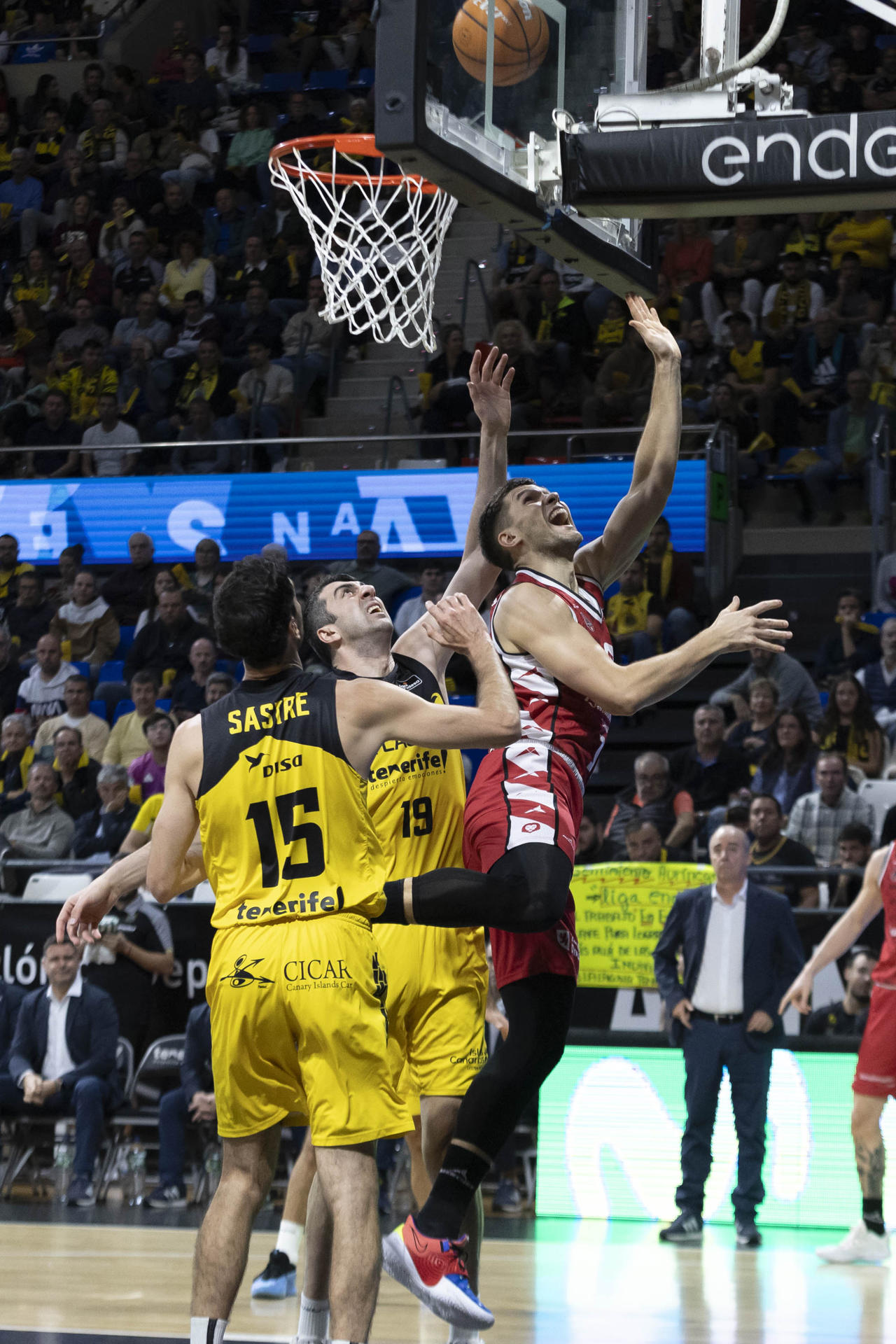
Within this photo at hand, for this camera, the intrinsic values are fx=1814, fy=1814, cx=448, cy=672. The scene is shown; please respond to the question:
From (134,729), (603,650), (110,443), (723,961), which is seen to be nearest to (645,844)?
(723,961)

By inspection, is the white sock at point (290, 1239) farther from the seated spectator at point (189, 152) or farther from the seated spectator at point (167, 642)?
the seated spectator at point (189, 152)

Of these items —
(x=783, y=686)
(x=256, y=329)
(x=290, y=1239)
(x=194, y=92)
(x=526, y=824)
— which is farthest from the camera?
(x=194, y=92)

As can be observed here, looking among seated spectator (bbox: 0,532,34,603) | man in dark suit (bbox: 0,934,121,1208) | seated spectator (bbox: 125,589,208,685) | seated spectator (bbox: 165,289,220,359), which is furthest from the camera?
seated spectator (bbox: 165,289,220,359)

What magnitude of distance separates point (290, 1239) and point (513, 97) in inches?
176

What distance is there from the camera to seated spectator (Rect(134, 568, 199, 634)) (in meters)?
14.5

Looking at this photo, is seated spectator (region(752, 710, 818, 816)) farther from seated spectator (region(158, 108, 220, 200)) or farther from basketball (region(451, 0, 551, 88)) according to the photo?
seated spectator (region(158, 108, 220, 200))

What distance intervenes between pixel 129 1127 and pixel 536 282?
8208 mm

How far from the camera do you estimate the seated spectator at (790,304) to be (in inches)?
583

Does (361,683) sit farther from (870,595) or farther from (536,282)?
(536,282)

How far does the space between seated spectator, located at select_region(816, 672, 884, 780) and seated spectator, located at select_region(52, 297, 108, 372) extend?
902 centimetres

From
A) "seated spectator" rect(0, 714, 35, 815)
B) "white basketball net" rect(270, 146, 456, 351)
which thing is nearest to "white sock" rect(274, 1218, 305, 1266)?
"white basketball net" rect(270, 146, 456, 351)

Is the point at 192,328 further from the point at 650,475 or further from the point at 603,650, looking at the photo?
the point at 603,650

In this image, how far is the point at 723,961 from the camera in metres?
9.70

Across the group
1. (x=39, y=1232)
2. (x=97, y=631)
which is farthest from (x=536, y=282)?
(x=39, y=1232)
